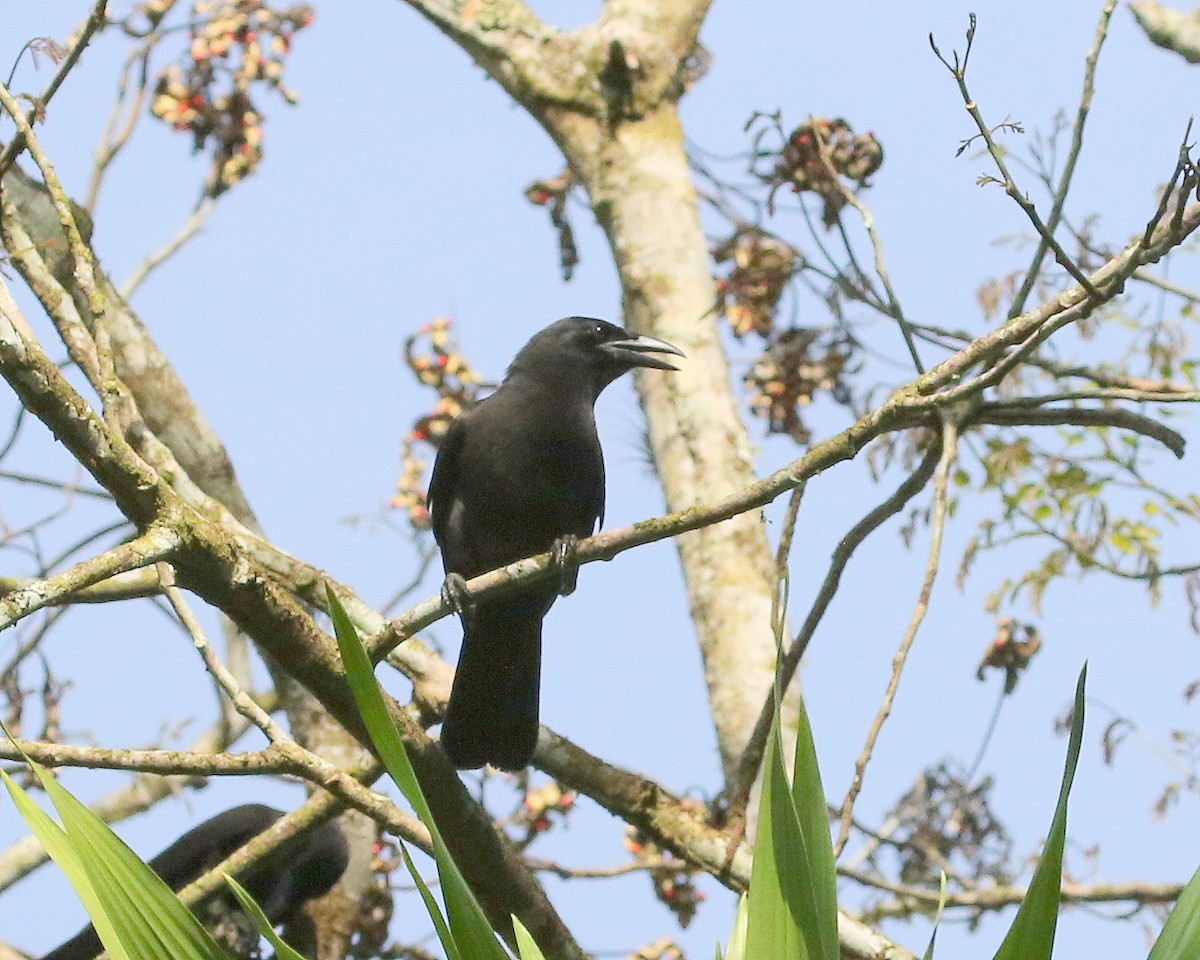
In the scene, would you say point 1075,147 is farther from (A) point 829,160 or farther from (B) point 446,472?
(B) point 446,472

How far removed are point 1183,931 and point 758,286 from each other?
4.28 meters

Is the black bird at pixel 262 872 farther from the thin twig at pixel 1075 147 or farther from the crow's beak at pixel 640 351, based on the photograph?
the thin twig at pixel 1075 147

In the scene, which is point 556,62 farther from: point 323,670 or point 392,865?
point 323,670

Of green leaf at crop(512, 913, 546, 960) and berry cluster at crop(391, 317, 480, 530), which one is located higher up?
berry cluster at crop(391, 317, 480, 530)

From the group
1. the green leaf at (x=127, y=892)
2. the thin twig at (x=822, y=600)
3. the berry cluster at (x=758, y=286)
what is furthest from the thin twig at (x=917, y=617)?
the berry cluster at (x=758, y=286)

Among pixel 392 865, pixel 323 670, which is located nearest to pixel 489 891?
pixel 323 670

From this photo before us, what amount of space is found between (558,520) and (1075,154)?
6.66ft

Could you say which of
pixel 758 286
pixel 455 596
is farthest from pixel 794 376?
pixel 455 596

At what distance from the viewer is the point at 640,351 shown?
18.9 ft

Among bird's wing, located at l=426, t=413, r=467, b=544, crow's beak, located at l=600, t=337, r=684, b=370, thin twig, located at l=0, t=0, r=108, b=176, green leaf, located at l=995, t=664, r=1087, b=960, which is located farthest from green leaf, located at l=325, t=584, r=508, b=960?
crow's beak, located at l=600, t=337, r=684, b=370

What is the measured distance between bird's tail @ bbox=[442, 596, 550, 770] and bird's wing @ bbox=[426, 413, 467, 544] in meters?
0.53

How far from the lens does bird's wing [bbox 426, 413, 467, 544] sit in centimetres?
525

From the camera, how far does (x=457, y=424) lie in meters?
5.27

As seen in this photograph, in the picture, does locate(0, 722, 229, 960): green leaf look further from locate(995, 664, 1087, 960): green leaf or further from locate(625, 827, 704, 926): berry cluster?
locate(625, 827, 704, 926): berry cluster
